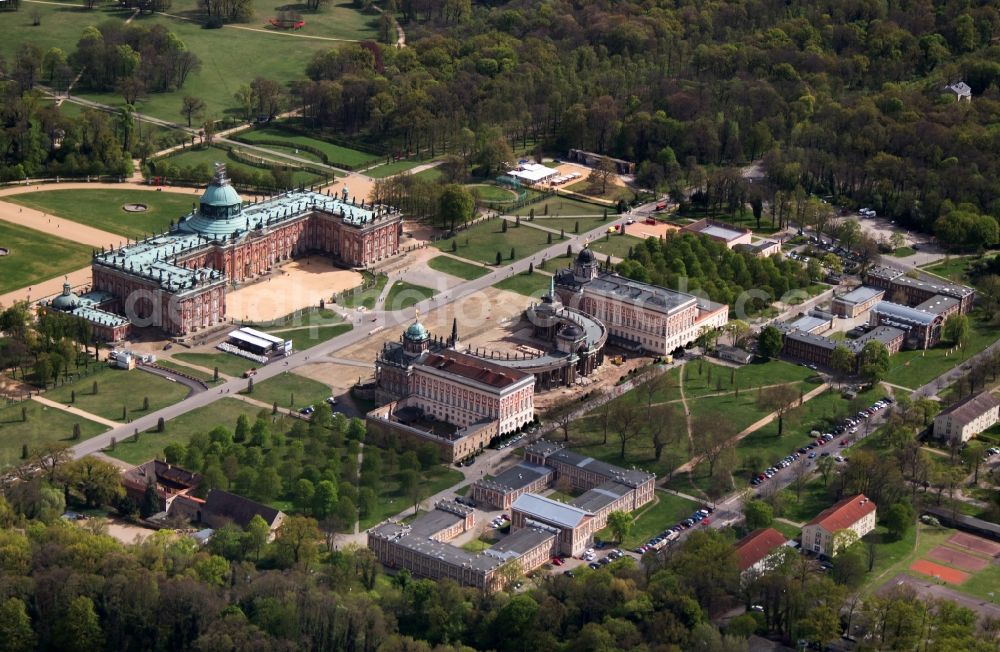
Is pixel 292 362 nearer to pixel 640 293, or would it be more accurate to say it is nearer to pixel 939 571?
pixel 640 293

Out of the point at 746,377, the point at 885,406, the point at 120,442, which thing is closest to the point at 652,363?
the point at 746,377

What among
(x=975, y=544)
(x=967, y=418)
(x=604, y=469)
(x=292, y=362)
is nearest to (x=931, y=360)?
(x=967, y=418)

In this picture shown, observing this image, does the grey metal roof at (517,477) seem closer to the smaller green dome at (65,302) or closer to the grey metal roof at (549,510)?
the grey metal roof at (549,510)

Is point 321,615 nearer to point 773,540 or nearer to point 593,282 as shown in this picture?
point 773,540

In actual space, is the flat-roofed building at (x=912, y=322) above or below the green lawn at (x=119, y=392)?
above

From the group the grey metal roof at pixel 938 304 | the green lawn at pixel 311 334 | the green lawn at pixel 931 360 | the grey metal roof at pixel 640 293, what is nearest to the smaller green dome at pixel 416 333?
the green lawn at pixel 311 334

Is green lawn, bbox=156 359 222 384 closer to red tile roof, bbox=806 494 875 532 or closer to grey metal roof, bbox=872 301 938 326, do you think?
red tile roof, bbox=806 494 875 532
